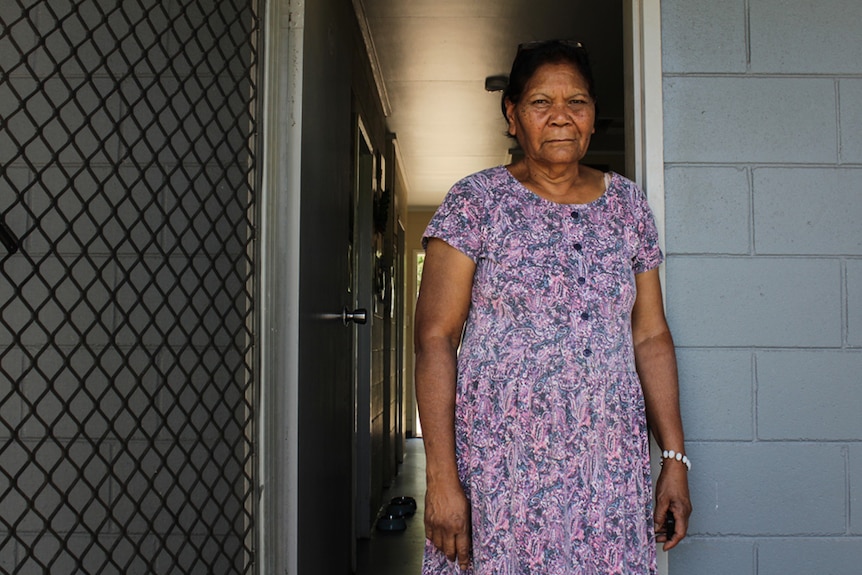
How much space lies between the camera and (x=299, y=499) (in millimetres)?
1948

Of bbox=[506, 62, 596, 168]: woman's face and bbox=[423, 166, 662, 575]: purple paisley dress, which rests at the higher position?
bbox=[506, 62, 596, 168]: woman's face

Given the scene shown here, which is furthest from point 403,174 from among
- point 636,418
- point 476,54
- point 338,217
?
point 636,418

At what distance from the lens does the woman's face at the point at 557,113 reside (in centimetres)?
152

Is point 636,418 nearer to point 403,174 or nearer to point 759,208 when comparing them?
point 759,208

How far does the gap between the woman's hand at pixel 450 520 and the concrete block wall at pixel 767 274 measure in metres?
0.58

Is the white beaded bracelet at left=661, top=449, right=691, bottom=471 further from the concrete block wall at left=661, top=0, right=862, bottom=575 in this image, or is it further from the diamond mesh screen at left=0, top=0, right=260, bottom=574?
the diamond mesh screen at left=0, top=0, right=260, bottom=574

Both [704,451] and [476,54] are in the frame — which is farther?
[476,54]

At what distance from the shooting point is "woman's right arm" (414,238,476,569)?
141 cm

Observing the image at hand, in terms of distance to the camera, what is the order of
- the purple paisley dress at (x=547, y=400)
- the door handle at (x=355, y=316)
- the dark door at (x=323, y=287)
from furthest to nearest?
the door handle at (x=355, y=316)
the dark door at (x=323, y=287)
the purple paisley dress at (x=547, y=400)

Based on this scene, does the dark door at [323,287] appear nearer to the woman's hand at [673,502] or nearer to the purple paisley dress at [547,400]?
the purple paisley dress at [547,400]

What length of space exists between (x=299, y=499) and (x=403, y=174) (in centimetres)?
549

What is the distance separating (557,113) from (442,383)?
0.56m

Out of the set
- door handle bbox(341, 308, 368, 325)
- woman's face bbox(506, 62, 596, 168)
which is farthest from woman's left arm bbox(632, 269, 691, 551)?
door handle bbox(341, 308, 368, 325)

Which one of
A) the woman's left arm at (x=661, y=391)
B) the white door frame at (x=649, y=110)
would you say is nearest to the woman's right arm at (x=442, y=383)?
the woman's left arm at (x=661, y=391)
